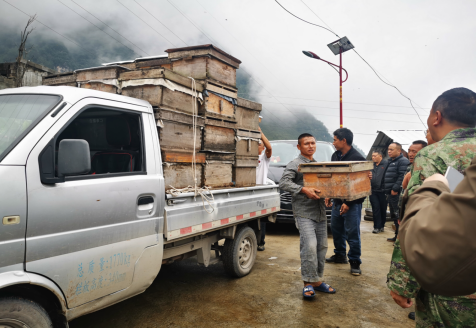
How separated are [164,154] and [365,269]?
153 inches

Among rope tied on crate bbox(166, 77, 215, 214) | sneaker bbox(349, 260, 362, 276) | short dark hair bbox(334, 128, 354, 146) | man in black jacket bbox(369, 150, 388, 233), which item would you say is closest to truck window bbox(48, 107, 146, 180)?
rope tied on crate bbox(166, 77, 215, 214)

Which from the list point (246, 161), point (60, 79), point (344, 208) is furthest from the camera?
point (344, 208)

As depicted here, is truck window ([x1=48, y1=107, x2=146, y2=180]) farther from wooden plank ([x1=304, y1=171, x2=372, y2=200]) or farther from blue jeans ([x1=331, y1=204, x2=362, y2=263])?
blue jeans ([x1=331, y1=204, x2=362, y2=263])

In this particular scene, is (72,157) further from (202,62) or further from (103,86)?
(202,62)

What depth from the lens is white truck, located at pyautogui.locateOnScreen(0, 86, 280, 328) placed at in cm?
196

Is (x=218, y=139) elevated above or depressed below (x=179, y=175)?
above

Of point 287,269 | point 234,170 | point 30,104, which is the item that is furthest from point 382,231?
point 30,104

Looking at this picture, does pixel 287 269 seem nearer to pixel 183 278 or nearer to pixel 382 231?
pixel 183 278

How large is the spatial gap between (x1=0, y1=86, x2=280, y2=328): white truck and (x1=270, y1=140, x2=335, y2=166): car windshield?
5.00 metres

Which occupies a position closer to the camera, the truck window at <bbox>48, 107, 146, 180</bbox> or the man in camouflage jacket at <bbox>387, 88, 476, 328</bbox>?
the man in camouflage jacket at <bbox>387, 88, 476, 328</bbox>

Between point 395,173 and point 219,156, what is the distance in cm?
519

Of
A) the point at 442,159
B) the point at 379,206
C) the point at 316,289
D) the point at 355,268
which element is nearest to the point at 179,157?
the point at 442,159

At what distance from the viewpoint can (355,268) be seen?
489 centimetres

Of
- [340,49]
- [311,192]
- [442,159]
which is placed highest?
[340,49]
